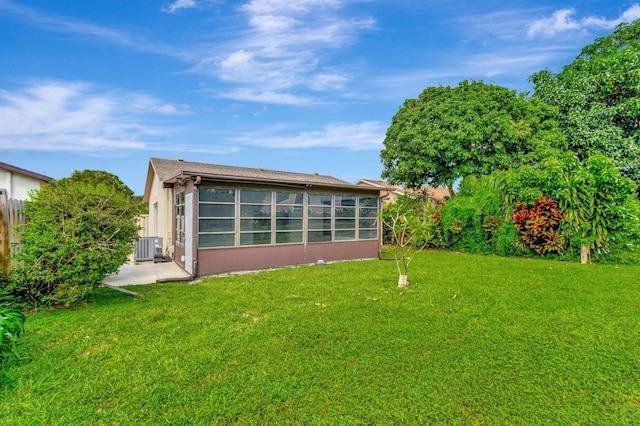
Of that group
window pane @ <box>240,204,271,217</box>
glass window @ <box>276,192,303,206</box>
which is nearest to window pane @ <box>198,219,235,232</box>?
window pane @ <box>240,204,271,217</box>

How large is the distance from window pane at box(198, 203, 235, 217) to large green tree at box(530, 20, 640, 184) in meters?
15.8

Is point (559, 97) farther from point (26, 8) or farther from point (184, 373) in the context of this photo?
point (26, 8)

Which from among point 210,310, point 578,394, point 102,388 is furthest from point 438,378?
point 210,310

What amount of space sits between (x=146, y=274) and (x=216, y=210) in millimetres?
2517

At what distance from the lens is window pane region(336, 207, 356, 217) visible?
1007 cm

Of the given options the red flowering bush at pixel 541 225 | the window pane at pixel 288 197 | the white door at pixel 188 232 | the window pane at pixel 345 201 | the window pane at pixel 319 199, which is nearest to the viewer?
the white door at pixel 188 232

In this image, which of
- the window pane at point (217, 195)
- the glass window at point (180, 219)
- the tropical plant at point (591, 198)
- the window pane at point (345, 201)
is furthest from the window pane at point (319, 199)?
the tropical plant at point (591, 198)

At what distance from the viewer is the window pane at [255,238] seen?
8.21 meters

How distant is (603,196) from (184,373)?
11996 mm

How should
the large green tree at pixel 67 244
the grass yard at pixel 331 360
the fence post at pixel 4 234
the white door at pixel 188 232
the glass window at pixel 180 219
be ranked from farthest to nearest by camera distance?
1. the glass window at pixel 180 219
2. the white door at pixel 188 232
3. the fence post at pixel 4 234
4. the large green tree at pixel 67 244
5. the grass yard at pixel 331 360

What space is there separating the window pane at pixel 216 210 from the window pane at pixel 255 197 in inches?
15.5

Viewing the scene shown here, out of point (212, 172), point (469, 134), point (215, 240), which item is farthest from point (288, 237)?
point (469, 134)

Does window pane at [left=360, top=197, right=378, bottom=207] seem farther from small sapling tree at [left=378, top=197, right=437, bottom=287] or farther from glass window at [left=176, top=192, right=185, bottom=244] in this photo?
glass window at [left=176, top=192, right=185, bottom=244]

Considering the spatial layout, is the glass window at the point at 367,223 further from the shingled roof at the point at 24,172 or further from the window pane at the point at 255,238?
the shingled roof at the point at 24,172
